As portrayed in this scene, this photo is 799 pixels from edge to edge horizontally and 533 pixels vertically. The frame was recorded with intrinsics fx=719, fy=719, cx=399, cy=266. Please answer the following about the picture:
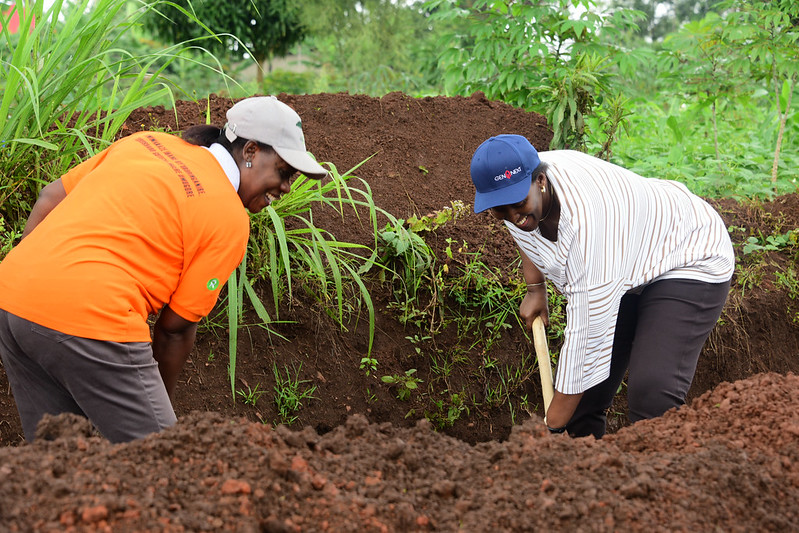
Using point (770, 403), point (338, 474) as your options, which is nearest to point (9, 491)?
point (338, 474)

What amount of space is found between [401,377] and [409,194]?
1.13m

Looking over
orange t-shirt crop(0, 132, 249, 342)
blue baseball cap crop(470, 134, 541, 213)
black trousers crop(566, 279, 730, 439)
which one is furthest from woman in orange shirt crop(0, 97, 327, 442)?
black trousers crop(566, 279, 730, 439)

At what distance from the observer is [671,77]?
5184 mm

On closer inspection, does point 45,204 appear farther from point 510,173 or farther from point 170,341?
point 510,173

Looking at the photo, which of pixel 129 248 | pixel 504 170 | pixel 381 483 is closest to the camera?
pixel 381 483

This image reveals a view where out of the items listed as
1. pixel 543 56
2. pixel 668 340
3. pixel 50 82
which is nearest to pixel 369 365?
pixel 668 340

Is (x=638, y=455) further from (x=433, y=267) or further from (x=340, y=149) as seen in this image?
(x=340, y=149)

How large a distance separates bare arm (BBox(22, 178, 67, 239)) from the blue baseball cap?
1.21 meters

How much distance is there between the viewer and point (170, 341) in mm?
2043

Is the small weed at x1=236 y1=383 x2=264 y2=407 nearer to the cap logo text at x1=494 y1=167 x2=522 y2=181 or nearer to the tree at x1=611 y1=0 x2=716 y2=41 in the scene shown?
the cap logo text at x1=494 y1=167 x2=522 y2=181

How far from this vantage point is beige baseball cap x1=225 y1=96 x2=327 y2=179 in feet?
6.46

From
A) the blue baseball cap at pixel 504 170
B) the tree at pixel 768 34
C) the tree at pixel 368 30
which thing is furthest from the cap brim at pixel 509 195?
the tree at pixel 368 30

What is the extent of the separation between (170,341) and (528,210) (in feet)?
3.68

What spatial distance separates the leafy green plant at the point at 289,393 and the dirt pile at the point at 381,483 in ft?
4.46
